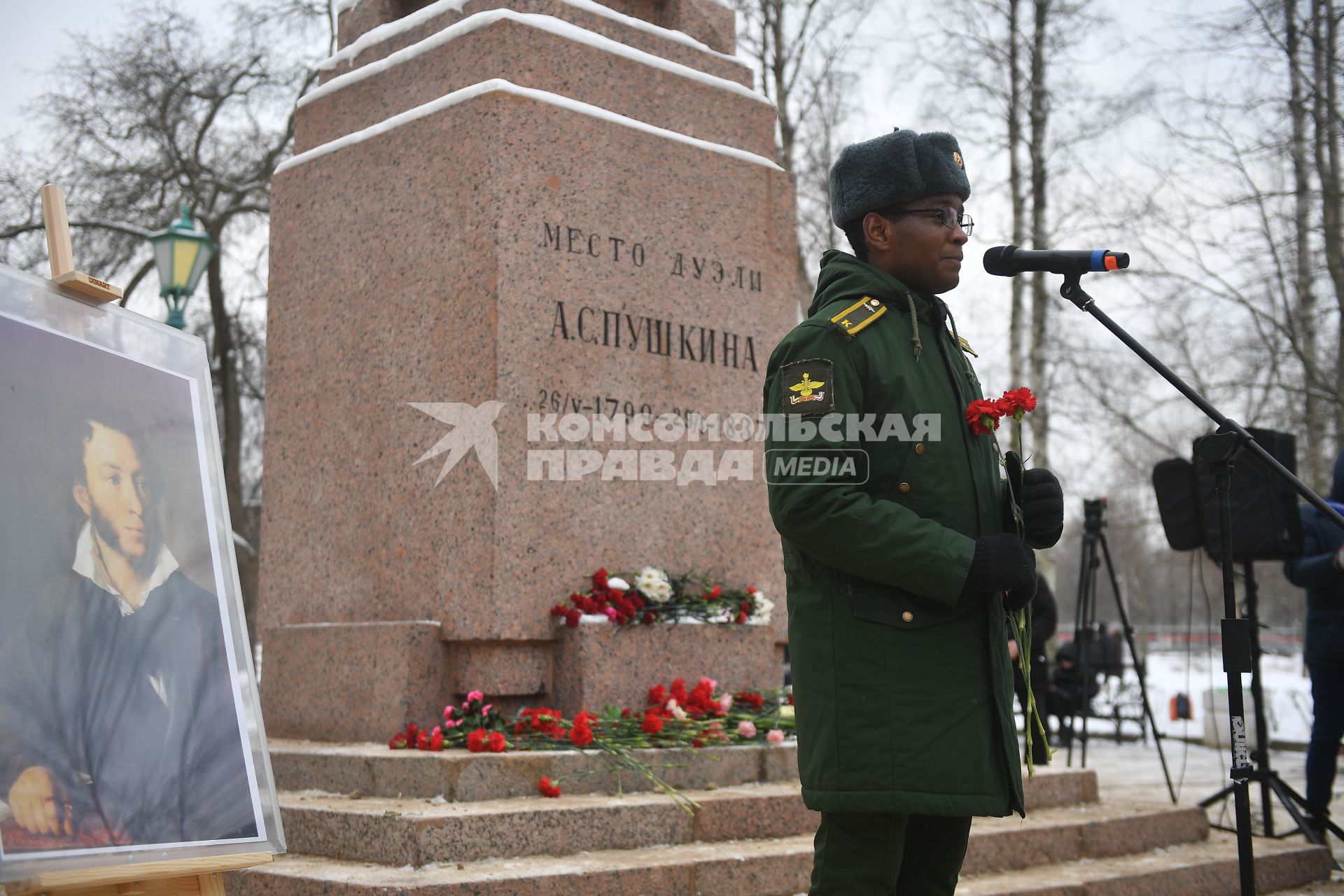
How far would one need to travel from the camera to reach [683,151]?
18.8 ft

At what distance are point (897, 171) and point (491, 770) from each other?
100 inches

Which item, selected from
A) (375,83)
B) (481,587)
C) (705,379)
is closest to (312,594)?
(481,587)

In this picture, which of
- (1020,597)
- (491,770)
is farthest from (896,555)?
(491,770)

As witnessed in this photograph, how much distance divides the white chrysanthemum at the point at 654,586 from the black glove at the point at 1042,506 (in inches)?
103

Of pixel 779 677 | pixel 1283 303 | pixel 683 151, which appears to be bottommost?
pixel 779 677

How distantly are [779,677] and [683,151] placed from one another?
2386mm

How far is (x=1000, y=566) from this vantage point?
94.5 inches

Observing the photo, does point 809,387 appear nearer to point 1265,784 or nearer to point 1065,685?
point 1265,784

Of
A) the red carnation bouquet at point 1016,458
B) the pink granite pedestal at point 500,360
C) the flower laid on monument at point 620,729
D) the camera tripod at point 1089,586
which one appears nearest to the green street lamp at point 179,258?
the pink granite pedestal at point 500,360

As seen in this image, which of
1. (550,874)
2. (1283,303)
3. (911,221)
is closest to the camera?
(911,221)

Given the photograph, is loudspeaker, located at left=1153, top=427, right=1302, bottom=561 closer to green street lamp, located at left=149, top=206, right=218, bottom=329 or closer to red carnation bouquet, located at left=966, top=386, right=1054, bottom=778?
red carnation bouquet, located at left=966, top=386, right=1054, bottom=778

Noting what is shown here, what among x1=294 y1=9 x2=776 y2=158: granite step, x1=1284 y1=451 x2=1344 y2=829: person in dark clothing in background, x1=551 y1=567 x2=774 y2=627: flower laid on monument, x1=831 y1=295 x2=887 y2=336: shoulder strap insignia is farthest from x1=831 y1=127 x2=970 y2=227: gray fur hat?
x1=1284 y1=451 x2=1344 y2=829: person in dark clothing in background

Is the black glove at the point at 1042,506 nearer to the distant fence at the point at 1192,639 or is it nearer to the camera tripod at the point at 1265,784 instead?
the camera tripod at the point at 1265,784

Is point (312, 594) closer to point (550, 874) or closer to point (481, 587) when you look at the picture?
point (481, 587)
